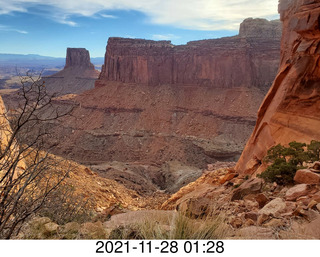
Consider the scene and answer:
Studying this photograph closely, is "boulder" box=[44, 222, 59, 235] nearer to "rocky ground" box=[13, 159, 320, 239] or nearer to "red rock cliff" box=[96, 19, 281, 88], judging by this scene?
"rocky ground" box=[13, 159, 320, 239]

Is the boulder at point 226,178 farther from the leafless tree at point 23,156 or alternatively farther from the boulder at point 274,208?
the leafless tree at point 23,156

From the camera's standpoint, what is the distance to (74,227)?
232 inches

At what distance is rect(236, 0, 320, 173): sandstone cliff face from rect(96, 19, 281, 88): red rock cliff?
38.5 meters

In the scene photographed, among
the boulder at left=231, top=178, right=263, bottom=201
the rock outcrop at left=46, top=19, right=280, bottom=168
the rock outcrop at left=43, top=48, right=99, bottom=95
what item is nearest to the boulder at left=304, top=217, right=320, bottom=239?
Answer: the boulder at left=231, top=178, right=263, bottom=201

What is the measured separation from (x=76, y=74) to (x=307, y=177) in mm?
108434

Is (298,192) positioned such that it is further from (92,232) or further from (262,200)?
(92,232)

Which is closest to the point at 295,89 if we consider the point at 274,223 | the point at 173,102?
the point at 274,223

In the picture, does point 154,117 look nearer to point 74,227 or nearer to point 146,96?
point 146,96

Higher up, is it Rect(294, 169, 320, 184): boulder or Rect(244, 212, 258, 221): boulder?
Rect(294, 169, 320, 184): boulder

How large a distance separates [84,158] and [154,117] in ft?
48.1

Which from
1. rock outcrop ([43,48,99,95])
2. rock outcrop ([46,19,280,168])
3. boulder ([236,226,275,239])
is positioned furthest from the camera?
rock outcrop ([43,48,99,95])

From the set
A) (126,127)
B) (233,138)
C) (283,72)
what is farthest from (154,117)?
(283,72)

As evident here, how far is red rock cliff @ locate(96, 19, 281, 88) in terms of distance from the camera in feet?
176

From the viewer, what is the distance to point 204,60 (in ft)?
183
